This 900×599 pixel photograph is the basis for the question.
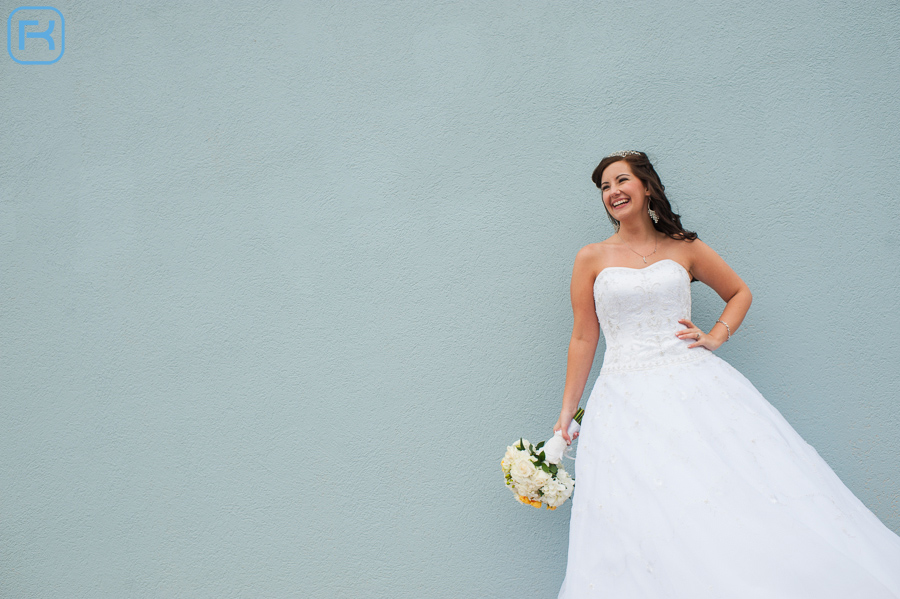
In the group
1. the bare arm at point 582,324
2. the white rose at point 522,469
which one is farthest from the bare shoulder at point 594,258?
the white rose at point 522,469

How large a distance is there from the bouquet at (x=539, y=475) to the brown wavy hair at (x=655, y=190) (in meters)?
1.01

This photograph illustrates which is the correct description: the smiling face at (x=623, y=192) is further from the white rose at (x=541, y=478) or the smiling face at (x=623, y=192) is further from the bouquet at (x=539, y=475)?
the white rose at (x=541, y=478)

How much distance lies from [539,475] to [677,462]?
53 cm

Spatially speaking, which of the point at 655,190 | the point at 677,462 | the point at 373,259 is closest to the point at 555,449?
the point at 677,462

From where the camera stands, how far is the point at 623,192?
2277mm

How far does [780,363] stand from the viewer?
256cm

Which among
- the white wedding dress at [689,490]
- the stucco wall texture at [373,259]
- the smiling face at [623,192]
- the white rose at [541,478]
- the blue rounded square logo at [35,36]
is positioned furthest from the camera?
the blue rounded square logo at [35,36]

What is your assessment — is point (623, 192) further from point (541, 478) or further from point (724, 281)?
point (541, 478)

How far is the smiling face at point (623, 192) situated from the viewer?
2.28m

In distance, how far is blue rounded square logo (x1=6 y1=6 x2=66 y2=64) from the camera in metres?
2.92

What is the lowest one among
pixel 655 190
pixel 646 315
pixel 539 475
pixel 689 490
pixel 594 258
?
pixel 689 490

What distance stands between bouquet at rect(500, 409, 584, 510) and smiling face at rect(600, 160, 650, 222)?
98 centimetres

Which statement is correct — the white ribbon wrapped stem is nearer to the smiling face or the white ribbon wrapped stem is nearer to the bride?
the bride

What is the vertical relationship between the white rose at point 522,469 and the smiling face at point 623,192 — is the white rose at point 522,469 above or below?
below
